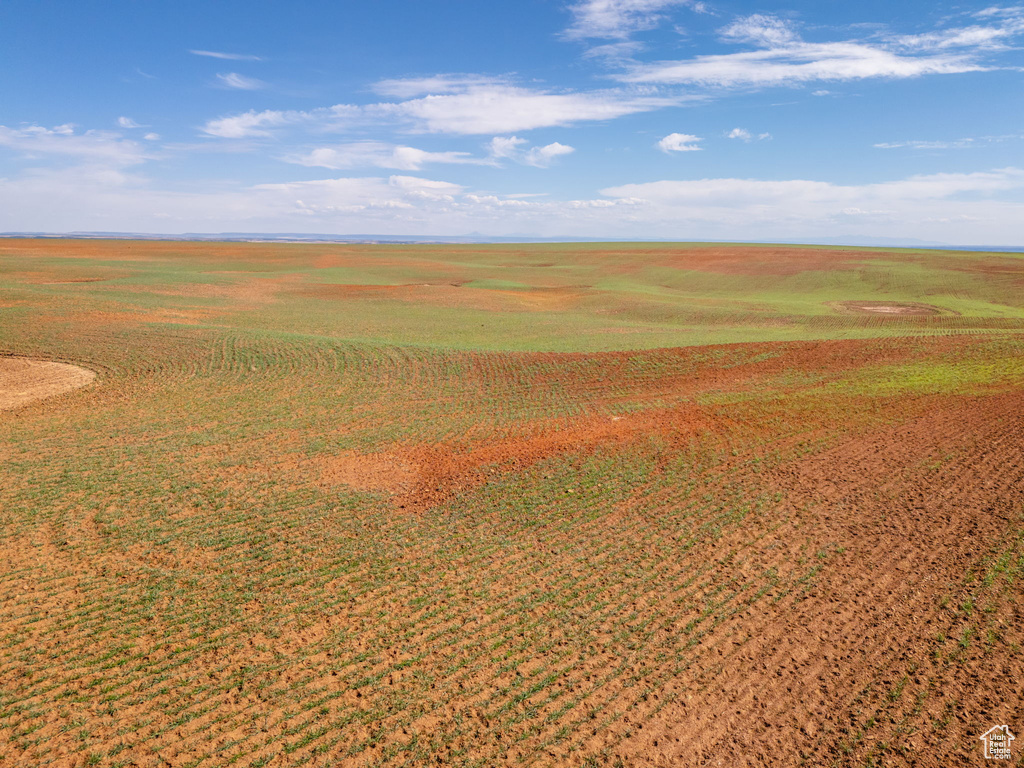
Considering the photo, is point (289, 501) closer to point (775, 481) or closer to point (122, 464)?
point (122, 464)

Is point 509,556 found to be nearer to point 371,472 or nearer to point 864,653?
point 371,472

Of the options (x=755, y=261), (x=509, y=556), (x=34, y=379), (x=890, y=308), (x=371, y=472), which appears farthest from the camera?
(x=755, y=261)

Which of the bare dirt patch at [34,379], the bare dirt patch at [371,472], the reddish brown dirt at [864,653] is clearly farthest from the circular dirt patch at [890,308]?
the bare dirt patch at [34,379]

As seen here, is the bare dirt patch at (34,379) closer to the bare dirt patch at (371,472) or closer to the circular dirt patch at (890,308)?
the bare dirt patch at (371,472)

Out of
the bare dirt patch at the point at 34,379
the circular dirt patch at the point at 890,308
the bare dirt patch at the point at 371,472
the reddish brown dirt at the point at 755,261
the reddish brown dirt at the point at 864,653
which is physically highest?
the reddish brown dirt at the point at 755,261

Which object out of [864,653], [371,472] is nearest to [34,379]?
[371,472]
